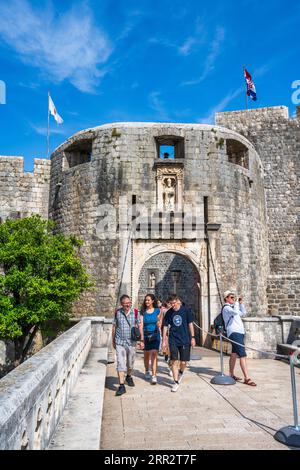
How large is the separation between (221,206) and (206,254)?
65.9 inches

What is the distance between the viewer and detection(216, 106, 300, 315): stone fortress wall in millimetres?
17219

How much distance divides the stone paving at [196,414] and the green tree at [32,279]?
3864mm

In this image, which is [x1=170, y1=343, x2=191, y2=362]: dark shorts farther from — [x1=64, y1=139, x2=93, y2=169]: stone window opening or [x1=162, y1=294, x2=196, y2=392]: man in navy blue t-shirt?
[x1=64, y1=139, x2=93, y2=169]: stone window opening

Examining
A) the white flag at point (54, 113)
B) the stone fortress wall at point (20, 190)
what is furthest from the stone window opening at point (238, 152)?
the white flag at point (54, 113)

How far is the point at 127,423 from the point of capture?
4270mm

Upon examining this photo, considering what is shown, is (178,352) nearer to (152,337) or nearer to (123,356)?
(152,337)

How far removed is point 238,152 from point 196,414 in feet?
37.4

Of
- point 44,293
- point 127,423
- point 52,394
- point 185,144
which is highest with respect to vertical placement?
point 185,144

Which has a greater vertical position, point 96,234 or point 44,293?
point 96,234

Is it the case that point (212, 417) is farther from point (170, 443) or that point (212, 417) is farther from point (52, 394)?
point (52, 394)

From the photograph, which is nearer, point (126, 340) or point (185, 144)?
point (126, 340)

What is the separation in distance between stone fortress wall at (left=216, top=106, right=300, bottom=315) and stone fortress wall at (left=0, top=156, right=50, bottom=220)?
10086 millimetres

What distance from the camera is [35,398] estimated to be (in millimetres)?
2674

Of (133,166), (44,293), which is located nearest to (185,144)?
(133,166)
